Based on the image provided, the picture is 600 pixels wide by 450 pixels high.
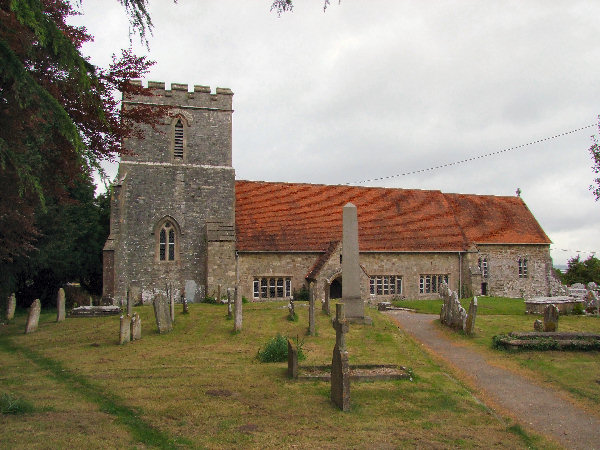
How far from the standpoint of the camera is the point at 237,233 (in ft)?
79.5

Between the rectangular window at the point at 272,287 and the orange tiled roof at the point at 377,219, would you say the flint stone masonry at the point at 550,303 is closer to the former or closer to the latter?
the orange tiled roof at the point at 377,219

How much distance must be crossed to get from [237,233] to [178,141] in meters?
5.61

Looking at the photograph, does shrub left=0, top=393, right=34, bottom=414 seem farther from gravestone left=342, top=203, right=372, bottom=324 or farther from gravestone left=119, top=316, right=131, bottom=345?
gravestone left=342, top=203, right=372, bottom=324

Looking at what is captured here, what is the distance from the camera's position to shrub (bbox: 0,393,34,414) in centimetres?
676

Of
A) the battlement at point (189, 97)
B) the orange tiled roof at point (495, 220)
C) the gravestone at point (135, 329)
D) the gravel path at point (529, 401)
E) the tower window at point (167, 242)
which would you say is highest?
the battlement at point (189, 97)

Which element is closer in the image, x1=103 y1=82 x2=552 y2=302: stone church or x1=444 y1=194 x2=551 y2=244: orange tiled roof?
x1=103 y1=82 x2=552 y2=302: stone church

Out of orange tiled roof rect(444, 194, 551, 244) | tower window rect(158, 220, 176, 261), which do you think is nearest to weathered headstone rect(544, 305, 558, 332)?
orange tiled roof rect(444, 194, 551, 244)

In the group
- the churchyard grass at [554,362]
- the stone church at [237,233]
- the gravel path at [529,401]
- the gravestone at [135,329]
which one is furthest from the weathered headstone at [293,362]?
the stone church at [237,233]

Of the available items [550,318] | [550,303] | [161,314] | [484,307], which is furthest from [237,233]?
[550,318]

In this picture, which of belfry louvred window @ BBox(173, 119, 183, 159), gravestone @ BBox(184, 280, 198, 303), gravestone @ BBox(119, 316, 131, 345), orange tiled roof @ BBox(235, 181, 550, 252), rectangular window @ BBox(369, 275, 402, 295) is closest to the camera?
gravestone @ BBox(119, 316, 131, 345)

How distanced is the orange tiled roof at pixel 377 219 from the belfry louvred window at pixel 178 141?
4.28m

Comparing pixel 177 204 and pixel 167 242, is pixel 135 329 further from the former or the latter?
pixel 177 204

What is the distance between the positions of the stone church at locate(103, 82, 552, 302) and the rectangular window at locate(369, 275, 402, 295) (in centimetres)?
6

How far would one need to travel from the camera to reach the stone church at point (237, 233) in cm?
2266
